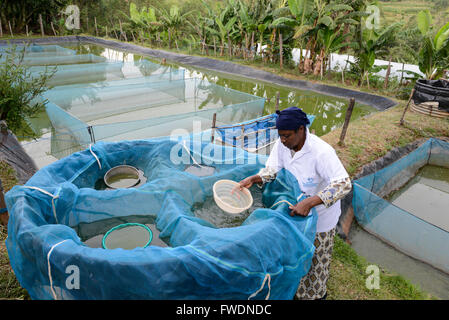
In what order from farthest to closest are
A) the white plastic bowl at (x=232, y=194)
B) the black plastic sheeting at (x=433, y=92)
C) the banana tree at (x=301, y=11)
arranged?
the banana tree at (x=301, y=11)
the black plastic sheeting at (x=433, y=92)
the white plastic bowl at (x=232, y=194)

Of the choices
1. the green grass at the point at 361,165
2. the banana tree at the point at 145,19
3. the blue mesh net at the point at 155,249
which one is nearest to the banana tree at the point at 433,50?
the green grass at the point at 361,165

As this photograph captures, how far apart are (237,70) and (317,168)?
43.7ft

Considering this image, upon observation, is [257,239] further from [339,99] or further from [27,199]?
[339,99]

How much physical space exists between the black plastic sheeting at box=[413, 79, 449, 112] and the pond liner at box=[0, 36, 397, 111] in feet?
3.39

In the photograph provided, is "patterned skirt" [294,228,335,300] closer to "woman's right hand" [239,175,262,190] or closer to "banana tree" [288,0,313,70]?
"woman's right hand" [239,175,262,190]

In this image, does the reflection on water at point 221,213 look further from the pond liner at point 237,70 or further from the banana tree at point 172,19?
the banana tree at point 172,19

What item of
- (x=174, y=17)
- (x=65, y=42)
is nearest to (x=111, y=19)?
(x=65, y=42)

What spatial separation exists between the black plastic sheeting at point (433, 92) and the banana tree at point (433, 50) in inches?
22.5

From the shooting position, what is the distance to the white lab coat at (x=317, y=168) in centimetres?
189

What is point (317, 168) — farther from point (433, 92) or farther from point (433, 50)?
point (433, 50)

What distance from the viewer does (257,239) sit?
1.75 metres

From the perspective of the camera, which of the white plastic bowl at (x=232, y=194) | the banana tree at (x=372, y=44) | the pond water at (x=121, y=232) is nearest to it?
the pond water at (x=121, y=232)

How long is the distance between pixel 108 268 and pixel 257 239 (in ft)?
3.02

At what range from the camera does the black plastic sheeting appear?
24.7 ft
